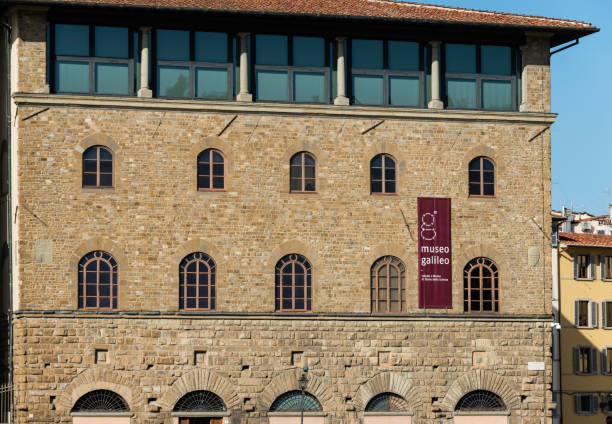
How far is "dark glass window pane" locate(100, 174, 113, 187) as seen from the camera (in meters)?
42.8

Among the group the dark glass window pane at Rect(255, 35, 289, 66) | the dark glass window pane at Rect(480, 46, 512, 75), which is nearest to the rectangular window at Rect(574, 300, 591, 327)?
the dark glass window pane at Rect(480, 46, 512, 75)

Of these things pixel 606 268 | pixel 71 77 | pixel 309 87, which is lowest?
pixel 606 268

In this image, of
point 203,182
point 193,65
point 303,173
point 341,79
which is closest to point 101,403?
point 203,182

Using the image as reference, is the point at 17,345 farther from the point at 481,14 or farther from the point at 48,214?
the point at 481,14

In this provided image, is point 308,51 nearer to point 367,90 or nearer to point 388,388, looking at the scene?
point 367,90

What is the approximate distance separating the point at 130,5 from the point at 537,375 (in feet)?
58.7

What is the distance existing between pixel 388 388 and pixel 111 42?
14.3 metres

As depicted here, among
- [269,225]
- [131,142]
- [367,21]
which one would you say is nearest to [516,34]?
[367,21]

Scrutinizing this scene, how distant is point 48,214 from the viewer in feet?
139

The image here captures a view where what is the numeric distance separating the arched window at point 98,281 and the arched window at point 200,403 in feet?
12.1

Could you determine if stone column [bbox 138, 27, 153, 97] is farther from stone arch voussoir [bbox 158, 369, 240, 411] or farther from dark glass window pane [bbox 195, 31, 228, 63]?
stone arch voussoir [bbox 158, 369, 240, 411]

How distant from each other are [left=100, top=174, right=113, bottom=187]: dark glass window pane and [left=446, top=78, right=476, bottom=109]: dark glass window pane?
1153 cm

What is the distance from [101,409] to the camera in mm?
41875

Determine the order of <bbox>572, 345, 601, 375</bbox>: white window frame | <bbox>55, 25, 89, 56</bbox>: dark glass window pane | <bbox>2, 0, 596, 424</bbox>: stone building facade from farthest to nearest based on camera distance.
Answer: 1. <bbox>572, 345, 601, 375</bbox>: white window frame
2. <bbox>55, 25, 89, 56</bbox>: dark glass window pane
3. <bbox>2, 0, 596, 424</bbox>: stone building facade
